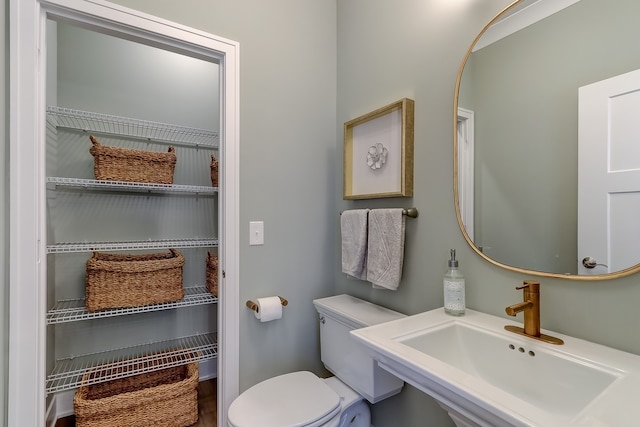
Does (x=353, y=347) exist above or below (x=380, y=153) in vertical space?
below

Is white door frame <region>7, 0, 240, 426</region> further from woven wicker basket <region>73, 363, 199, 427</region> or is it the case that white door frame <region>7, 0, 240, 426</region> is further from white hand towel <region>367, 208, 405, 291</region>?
white hand towel <region>367, 208, 405, 291</region>

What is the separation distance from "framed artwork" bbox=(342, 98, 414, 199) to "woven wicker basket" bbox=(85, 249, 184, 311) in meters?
1.15

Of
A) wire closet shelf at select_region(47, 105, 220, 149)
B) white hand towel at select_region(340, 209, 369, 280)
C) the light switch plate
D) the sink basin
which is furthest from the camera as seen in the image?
wire closet shelf at select_region(47, 105, 220, 149)

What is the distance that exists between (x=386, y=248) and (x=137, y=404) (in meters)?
1.59

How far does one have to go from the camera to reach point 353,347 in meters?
1.35

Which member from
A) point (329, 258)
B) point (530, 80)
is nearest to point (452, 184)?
point (530, 80)

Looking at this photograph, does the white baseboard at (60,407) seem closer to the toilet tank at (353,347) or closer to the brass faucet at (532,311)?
the toilet tank at (353,347)

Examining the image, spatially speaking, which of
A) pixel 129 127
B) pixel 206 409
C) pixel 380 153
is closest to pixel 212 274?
pixel 206 409

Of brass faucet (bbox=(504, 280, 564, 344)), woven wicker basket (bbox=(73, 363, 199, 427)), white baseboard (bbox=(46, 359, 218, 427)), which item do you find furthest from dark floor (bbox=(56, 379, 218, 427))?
brass faucet (bbox=(504, 280, 564, 344))

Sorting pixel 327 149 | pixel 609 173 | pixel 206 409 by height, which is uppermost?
pixel 327 149

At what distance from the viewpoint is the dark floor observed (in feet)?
6.04

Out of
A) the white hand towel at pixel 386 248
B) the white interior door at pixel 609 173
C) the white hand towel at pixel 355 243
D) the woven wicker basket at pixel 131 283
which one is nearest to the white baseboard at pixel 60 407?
the woven wicker basket at pixel 131 283

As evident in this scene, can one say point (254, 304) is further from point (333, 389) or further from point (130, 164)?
point (130, 164)

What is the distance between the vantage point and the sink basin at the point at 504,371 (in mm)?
558
